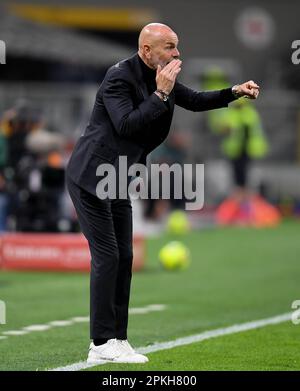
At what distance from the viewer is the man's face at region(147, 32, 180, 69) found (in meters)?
9.05

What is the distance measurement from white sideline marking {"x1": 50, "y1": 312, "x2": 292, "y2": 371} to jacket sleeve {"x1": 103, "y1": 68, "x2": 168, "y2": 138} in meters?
1.69

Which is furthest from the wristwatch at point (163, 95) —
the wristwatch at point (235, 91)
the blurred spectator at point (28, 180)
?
the blurred spectator at point (28, 180)

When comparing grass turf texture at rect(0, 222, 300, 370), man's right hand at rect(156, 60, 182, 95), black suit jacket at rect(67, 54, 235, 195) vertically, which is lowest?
grass turf texture at rect(0, 222, 300, 370)

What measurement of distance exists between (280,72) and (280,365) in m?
26.2

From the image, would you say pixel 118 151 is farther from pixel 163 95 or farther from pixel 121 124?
pixel 163 95

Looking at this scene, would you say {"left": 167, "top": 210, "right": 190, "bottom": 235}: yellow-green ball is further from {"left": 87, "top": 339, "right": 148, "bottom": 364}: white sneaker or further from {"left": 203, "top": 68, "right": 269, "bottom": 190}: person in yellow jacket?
{"left": 87, "top": 339, "right": 148, "bottom": 364}: white sneaker

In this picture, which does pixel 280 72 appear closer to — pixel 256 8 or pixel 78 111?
pixel 256 8

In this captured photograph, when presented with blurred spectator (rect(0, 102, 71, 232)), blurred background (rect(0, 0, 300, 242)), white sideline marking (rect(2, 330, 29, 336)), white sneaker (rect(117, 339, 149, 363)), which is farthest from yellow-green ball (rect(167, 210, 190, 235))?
white sneaker (rect(117, 339, 149, 363))

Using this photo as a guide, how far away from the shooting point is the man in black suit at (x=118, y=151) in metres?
8.98

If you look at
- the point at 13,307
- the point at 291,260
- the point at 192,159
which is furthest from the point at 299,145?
the point at 13,307

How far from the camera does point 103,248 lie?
9320 mm

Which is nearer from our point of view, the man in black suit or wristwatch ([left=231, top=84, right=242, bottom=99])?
the man in black suit

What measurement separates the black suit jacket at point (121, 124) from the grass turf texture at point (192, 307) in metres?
1.44

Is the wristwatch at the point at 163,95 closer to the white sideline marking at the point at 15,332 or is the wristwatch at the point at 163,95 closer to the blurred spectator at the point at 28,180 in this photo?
the white sideline marking at the point at 15,332
